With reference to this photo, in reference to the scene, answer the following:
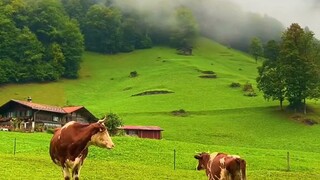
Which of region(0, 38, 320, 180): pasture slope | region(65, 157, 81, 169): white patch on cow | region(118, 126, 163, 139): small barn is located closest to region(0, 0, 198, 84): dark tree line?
region(0, 38, 320, 180): pasture slope

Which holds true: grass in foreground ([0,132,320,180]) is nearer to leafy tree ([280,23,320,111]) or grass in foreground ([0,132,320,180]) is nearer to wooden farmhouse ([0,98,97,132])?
wooden farmhouse ([0,98,97,132])

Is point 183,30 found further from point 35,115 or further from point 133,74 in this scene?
point 35,115

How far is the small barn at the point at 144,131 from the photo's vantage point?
210ft

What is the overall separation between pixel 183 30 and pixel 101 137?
163 metres

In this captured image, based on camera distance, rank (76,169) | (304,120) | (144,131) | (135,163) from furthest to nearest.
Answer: (304,120) < (144,131) < (135,163) < (76,169)

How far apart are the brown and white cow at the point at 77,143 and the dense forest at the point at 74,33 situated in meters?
108

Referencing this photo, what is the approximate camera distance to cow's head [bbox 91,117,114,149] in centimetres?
1035

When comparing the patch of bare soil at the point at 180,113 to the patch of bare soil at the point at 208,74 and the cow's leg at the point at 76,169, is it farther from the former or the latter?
the cow's leg at the point at 76,169

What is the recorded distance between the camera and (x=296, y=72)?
78.9m

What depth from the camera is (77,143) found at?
10367 millimetres

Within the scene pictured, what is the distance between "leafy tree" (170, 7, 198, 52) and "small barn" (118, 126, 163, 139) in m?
101

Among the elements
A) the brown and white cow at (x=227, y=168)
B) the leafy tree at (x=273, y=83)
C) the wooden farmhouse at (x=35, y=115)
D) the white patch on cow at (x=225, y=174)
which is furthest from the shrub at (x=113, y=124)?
the white patch on cow at (x=225, y=174)

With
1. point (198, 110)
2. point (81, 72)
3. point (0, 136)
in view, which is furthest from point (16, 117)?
point (81, 72)

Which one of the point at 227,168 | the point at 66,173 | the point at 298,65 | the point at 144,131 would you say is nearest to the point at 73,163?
the point at 66,173
